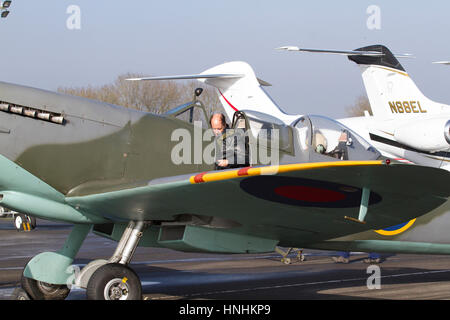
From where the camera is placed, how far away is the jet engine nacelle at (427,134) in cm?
2122

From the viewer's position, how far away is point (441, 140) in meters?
21.3

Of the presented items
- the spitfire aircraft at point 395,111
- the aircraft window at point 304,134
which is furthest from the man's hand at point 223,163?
the spitfire aircraft at point 395,111

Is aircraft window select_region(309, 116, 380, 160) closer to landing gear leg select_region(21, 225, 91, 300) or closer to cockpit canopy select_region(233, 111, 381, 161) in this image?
cockpit canopy select_region(233, 111, 381, 161)

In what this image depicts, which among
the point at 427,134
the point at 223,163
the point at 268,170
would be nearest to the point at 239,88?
the point at 427,134

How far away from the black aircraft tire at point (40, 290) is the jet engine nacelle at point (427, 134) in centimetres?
1706

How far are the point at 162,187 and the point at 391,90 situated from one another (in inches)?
816

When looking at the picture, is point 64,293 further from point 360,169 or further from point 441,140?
point 441,140

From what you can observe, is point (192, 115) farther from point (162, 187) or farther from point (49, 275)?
point (49, 275)

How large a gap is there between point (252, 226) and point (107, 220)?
155 centimetres

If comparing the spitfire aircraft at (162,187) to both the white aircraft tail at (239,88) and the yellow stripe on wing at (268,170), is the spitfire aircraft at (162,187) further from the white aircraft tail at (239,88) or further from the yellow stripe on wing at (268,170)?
the white aircraft tail at (239,88)

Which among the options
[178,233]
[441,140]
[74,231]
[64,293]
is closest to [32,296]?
[64,293]

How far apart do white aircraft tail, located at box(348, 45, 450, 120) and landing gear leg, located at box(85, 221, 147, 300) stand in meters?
19.5
